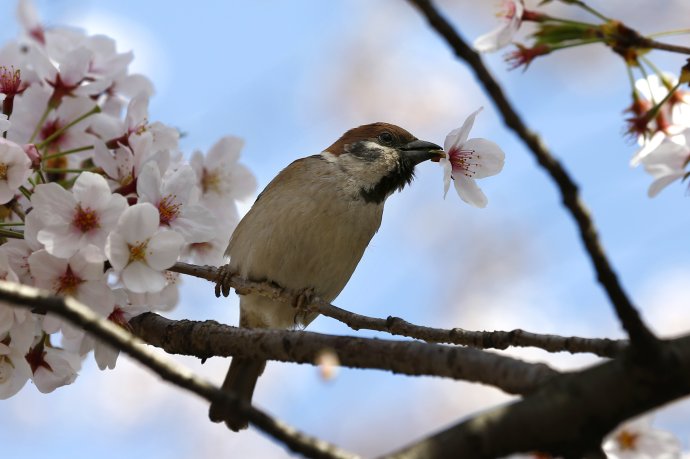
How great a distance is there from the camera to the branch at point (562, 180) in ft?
4.89

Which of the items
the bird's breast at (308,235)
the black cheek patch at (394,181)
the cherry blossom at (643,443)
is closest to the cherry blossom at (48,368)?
the bird's breast at (308,235)

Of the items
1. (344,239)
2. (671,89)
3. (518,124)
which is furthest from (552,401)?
(344,239)

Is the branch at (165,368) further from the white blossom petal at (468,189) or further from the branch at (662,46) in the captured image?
the white blossom petal at (468,189)

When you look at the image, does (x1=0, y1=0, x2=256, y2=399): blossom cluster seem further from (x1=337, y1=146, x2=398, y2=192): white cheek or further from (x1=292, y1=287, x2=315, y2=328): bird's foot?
(x1=337, y1=146, x2=398, y2=192): white cheek

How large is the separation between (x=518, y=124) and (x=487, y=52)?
908 mm

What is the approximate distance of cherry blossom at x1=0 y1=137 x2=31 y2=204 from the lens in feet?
8.64

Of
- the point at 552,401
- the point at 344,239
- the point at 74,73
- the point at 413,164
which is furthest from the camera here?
the point at 413,164

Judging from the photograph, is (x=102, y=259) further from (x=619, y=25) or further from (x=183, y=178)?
(x=619, y=25)

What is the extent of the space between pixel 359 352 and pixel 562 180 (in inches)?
31.1

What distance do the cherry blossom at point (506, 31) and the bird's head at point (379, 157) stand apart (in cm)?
215

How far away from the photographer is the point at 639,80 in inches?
108

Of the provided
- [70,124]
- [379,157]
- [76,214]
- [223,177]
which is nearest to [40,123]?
[70,124]

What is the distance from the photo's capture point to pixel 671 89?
2557 mm

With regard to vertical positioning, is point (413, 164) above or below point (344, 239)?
above
